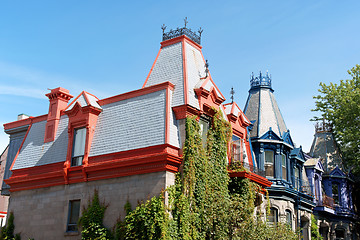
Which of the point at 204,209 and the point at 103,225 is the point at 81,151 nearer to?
the point at 103,225

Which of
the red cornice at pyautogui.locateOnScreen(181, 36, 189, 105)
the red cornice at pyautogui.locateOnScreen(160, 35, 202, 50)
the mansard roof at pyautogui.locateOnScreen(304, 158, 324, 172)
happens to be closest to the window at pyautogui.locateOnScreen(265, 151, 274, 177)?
the mansard roof at pyautogui.locateOnScreen(304, 158, 324, 172)

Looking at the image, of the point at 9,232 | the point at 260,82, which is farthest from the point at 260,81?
the point at 9,232

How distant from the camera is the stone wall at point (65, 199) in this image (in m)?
20.8

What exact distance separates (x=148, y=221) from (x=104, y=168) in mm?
4320

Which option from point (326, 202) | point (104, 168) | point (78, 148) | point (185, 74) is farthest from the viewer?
point (326, 202)

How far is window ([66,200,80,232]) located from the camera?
23172 mm

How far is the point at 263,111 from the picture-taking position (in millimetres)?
33219

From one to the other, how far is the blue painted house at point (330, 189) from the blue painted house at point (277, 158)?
2.69 metres

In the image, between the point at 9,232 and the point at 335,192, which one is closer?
the point at 9,232

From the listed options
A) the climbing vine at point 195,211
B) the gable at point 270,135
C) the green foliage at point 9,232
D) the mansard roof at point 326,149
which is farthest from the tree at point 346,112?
the green foliage at point 9,232

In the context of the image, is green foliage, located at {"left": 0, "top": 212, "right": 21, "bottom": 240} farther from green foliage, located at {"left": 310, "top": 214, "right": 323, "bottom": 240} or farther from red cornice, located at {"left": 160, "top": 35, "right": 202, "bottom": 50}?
green foliage, located at {"left": 310, "top": 214, "right": 323, "bottom": 240}

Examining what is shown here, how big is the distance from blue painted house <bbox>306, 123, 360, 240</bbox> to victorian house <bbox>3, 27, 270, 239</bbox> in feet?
40.8

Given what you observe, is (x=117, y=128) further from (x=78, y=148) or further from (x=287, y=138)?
(x=287, y=138)

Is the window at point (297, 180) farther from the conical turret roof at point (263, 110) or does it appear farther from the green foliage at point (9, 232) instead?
the green foliage at point (9, 232)
